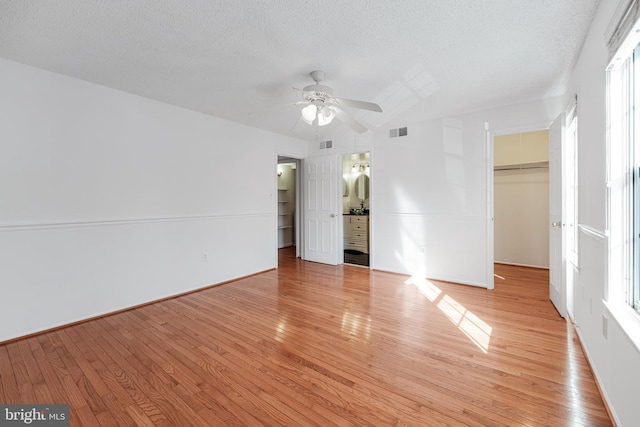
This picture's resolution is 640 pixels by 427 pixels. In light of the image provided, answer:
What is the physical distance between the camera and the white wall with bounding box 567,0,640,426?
4.54ft

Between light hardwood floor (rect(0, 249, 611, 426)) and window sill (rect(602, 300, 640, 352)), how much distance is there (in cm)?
58

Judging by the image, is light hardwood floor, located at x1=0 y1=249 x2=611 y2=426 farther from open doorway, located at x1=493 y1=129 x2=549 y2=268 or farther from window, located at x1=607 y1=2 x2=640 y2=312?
open doorway, located at x1=493 y1=129 x2=549 y2=268

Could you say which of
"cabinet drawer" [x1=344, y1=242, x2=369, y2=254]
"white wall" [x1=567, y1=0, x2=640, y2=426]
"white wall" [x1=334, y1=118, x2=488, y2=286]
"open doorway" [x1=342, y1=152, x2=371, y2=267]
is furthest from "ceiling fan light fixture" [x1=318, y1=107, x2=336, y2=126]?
"cabinet drawer" [x1=344, y1=242, x2=369, y2=254]

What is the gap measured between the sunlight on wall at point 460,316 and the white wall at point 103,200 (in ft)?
9.37

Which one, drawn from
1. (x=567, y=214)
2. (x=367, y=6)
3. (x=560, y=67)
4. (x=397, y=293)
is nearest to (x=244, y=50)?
(x=367, y=6)

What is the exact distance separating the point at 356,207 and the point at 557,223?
4.47 m

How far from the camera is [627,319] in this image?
4.67ft

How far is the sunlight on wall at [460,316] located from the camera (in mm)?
2448

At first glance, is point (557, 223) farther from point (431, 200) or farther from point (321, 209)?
point (321, 209)

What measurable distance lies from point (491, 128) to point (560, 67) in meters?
1.16

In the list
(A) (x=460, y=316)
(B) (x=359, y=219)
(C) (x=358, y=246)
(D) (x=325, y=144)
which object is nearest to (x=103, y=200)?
(D) (x=325, y=144)

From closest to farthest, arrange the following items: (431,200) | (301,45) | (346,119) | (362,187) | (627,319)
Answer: (627,319)
(301,45)
(346,119)
(431,200)
(362,187)

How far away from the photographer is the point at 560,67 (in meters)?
2.70

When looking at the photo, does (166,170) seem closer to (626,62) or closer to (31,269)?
(31,269)
